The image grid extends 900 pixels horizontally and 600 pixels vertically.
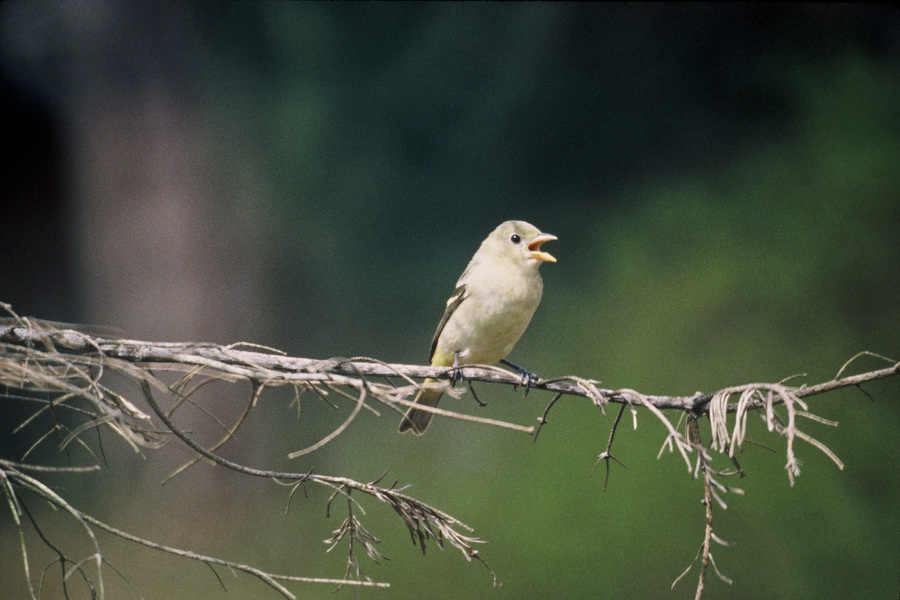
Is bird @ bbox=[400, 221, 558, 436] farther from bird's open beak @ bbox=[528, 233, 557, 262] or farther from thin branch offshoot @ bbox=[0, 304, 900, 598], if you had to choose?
A: thin branch offshoot @ bbox=[0, 304, 900, 598]

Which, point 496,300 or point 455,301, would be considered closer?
point 496,300

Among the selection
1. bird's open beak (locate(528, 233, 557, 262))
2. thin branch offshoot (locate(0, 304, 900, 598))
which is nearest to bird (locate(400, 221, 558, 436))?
bird's open beak (locate(528, 233, 557, 262))

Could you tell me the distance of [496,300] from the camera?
5.60 feet

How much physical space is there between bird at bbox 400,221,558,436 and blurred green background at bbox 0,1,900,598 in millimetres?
520

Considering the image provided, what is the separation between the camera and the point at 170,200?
7.46 ft

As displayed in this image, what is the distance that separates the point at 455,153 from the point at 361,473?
1.15 metres

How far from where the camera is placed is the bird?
1708 millimetres

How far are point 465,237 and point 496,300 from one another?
Answer: 78cm

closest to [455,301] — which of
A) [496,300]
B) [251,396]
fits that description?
[496,300]

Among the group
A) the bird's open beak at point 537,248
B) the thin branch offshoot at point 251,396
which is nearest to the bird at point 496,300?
the bird's open beak at point 537,248

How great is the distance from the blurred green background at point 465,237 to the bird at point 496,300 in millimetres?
520

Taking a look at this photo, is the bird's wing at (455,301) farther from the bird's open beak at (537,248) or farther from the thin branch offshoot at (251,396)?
the thin branch offshoot at (251,396)

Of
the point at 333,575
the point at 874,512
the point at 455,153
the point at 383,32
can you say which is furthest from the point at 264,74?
the point at 874,512

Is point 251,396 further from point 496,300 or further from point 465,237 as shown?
point 465,237
